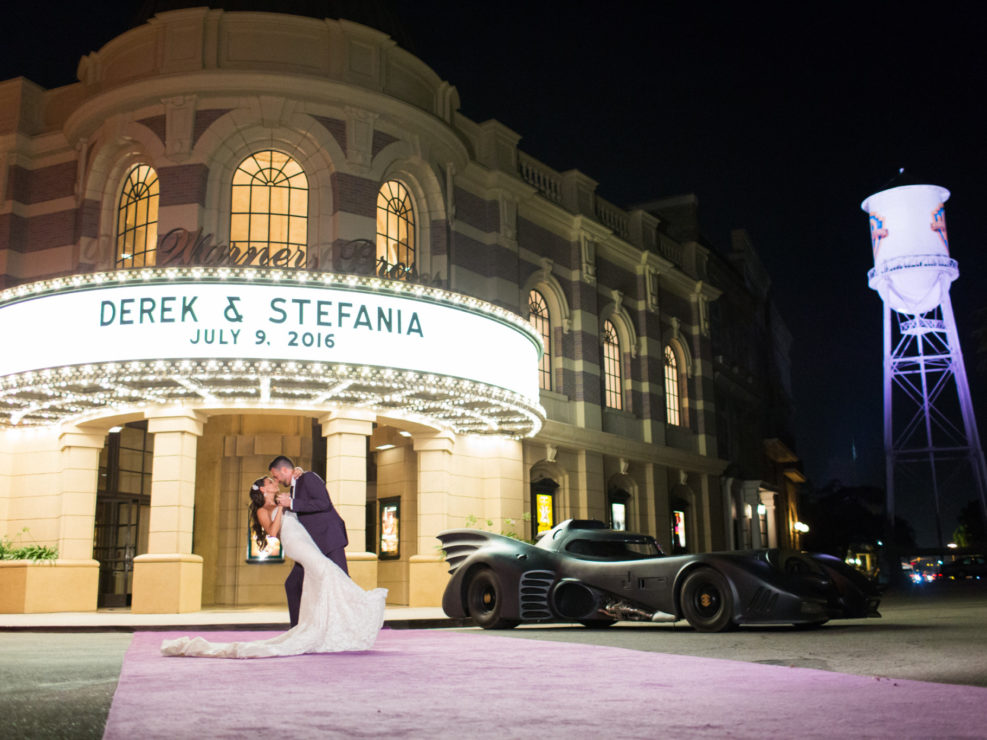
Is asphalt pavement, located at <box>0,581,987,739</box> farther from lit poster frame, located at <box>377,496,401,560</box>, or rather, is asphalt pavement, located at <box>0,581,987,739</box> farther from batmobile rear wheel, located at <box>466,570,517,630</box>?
lit poster frame, located at <box>377,496,401,560</box>

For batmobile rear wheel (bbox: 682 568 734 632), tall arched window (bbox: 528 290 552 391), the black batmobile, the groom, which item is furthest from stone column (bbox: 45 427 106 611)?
batmobile rear wheel (bbox: 682 568 734 632)

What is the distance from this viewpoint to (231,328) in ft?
51.9

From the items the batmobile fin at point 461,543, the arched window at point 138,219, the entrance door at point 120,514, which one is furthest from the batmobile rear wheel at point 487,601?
the entrance door at point 120,514

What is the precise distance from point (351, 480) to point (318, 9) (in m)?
10.5

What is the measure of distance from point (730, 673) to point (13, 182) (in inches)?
782

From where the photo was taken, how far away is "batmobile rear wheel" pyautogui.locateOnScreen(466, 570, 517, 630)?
43.7ft

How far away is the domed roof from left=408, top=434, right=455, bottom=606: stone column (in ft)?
29.5

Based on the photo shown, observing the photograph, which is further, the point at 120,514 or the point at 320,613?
the point at 120,514

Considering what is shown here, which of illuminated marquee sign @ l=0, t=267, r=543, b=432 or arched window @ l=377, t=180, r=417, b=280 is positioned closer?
illuminated marquee sign @ l=0, t=267, r=543, b=432

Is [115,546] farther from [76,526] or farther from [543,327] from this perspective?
[543,327]

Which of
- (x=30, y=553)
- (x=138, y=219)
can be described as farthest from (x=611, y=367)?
(x=30, y=553)

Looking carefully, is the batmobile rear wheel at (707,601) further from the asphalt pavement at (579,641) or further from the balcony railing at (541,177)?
the balcony railing at (541,177)

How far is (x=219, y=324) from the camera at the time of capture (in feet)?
51.8

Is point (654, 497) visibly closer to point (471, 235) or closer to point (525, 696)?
point (471, 235)
